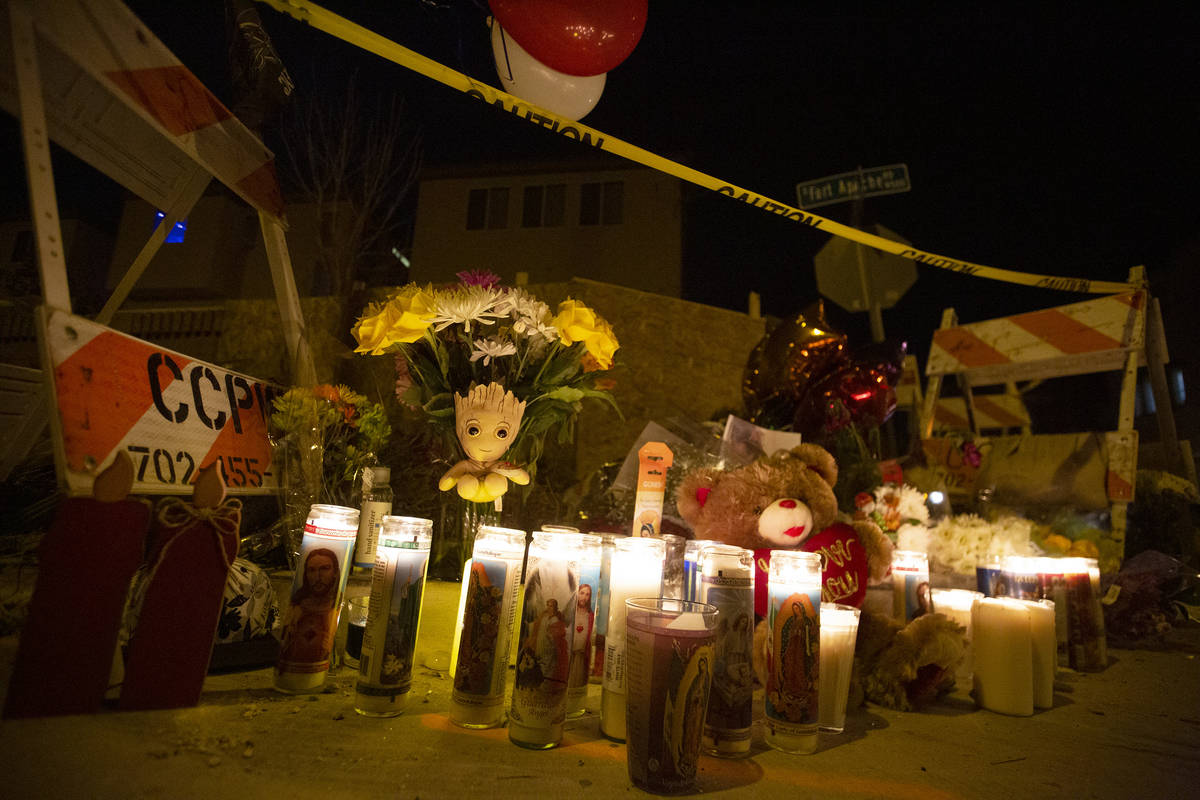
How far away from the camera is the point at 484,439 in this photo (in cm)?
201

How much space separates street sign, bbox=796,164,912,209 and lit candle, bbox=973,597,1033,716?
4286 mm

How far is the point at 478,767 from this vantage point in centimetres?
131

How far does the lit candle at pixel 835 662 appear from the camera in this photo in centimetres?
175

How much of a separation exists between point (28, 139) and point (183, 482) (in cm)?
109

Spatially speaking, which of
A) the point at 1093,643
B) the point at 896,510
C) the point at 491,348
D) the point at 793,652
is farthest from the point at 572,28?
the point at 1093,643

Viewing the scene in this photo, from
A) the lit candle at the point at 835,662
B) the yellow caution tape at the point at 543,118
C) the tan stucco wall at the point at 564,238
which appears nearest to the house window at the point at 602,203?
the tan stucco wall at the point at 564,238

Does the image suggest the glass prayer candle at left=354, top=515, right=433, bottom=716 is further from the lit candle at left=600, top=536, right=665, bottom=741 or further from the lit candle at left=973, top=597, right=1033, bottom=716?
the lit candle at left=973, top=597, right=1033, bottom=716

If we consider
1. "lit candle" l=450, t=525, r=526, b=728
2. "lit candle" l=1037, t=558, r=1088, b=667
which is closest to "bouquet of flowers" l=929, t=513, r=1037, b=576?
"lit candle" l=1037, t=558, r=1088, b=667

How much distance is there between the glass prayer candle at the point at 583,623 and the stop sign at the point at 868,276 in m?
5.08

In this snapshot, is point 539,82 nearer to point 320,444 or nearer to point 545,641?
point 320,444

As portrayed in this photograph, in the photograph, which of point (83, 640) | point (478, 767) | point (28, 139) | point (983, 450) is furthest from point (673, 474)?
point (983, 450)

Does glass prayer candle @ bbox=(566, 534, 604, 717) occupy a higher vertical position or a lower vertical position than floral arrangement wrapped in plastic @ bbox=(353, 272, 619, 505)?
lower

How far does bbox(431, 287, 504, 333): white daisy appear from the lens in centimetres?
195

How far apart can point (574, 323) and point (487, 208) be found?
35.1 feet
